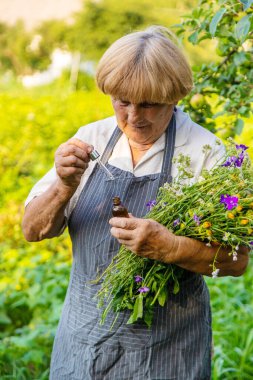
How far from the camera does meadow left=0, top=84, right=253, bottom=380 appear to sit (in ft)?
10.8

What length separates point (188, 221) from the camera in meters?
1.71

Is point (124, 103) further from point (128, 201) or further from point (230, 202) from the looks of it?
point (230, 202)

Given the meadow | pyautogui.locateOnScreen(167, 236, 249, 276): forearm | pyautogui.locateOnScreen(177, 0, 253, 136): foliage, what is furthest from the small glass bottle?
the meadow

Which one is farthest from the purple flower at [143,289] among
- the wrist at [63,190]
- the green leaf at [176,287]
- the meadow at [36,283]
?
the meadow at [36,283]

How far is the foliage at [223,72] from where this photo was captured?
2381 mm

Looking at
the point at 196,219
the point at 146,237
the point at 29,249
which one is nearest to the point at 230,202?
the point at 196,219

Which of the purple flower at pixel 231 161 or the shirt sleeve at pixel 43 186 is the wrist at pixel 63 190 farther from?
the purple flower at pixel 231 161

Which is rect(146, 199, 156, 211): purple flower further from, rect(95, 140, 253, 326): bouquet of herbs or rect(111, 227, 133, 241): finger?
rect(111, 227, 133, 241): finger

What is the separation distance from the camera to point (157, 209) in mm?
1809

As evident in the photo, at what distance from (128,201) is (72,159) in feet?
0.86

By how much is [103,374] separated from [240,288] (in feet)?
7.67

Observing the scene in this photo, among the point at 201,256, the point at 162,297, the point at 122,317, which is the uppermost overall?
the point at 201,256

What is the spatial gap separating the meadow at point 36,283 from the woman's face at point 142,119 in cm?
155

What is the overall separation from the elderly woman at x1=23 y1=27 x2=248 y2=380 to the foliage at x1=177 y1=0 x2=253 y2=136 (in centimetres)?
40
